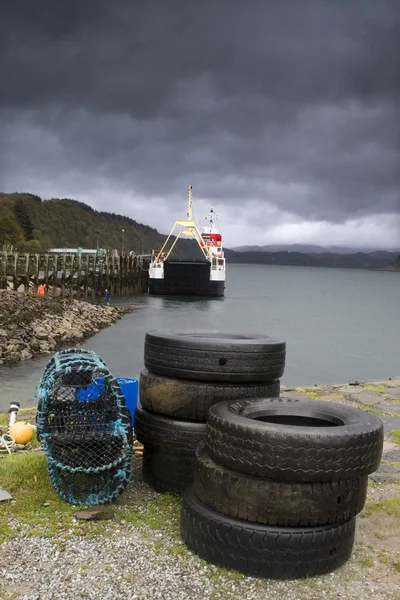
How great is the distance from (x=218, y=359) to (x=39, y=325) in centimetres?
1881

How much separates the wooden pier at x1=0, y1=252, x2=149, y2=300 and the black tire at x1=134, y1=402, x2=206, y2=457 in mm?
33656

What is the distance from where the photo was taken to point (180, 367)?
506cm

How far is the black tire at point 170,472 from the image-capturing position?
503 cm

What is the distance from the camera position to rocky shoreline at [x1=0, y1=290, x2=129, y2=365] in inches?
755

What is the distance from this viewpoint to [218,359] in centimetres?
497

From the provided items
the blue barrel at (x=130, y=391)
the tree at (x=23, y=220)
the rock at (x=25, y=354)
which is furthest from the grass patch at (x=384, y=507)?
the tree at (x=23, y=220)

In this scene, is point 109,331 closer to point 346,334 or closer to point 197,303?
point 346,334

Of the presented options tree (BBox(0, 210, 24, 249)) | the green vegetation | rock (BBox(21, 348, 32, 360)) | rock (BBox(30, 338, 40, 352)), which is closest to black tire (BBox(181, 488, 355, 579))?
the green vegetation

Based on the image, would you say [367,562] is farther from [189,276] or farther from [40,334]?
[189,276]

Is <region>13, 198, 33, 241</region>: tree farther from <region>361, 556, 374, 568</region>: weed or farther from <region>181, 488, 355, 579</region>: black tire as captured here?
<region>361, 556, 374, 568</region>: weed

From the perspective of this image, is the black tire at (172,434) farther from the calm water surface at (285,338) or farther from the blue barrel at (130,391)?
the calm water surface at (285,338)

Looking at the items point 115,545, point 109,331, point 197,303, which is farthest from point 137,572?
point 197,303

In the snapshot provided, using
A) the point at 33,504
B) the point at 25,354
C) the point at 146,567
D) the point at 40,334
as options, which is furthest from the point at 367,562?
the point at 40,334

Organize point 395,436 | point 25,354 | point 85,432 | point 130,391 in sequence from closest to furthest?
1. point 85,432
2. point 130,391
3. point 395,436
4. point 25,354
